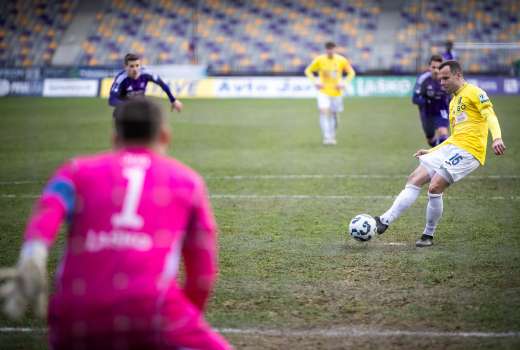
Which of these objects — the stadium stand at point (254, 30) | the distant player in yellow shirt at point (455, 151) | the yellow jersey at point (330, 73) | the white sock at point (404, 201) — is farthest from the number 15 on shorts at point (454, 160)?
the stadium stand at point (254, 30)

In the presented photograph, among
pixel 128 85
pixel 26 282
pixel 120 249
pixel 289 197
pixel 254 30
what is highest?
pixel 254 30

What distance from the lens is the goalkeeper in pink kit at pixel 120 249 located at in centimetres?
288

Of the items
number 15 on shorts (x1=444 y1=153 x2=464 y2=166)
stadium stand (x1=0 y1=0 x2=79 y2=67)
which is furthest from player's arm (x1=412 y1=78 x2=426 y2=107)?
stadium stand (x1=0 y1=0 x2=79 y2=67)

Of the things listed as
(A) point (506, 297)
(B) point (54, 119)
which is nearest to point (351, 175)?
(A) point (506, 297)

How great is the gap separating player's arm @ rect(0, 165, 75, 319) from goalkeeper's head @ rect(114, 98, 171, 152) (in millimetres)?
280

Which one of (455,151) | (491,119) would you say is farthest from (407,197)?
(491,119)

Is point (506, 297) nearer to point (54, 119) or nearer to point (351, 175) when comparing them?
point (351, 175)

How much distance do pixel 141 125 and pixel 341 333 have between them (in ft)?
9.35

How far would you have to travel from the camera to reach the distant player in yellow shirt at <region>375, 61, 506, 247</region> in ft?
26.0

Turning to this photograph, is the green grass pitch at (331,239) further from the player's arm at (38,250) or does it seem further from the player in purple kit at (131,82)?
the player's arm at (38,250)

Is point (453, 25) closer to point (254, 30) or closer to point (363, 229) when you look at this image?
point (254, 30)

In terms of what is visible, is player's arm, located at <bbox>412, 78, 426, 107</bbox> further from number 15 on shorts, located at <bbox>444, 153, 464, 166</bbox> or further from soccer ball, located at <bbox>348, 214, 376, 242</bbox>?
soccer ball, located at <bbox>348, 214, 376, 242</bbox>

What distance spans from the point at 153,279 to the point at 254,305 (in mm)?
3174

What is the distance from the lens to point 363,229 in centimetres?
806
